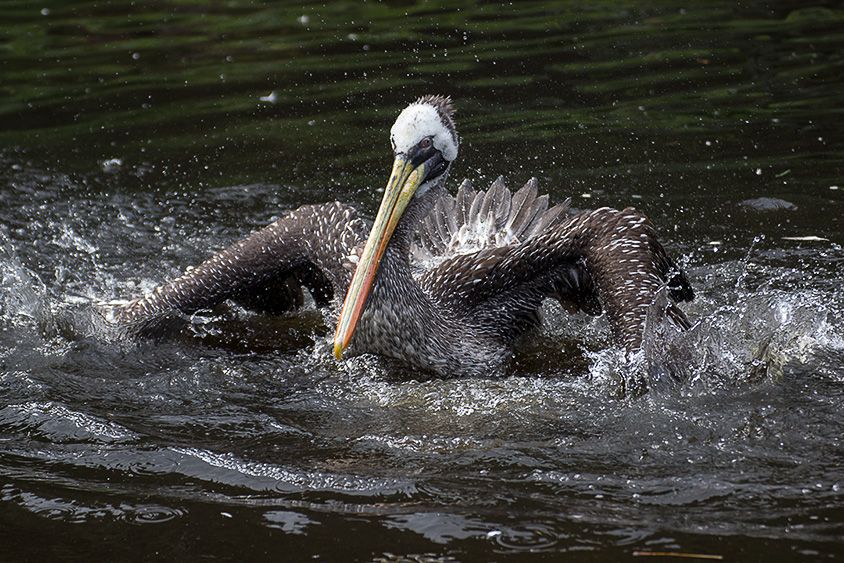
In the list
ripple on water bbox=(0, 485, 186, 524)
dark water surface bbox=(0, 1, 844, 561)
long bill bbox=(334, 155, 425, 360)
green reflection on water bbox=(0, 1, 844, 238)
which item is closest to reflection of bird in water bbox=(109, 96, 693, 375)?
long bill bbox=(334, 155, 425, 360)

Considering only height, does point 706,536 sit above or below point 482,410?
below

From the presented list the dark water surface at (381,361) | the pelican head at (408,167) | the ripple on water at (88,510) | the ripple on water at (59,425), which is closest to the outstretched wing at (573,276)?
the dark water surface at (381,361)

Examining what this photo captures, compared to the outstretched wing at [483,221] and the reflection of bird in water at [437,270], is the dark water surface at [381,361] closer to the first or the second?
the reflection of bird in water at [437,270]

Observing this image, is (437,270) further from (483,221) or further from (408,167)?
(408,167)

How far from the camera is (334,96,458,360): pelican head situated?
4238mm

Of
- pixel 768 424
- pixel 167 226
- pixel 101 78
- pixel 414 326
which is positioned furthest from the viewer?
pixel 101 78

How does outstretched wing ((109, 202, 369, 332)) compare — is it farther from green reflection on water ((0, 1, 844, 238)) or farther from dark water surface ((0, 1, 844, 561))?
green reflection on water ((0, 1, 844, 238))

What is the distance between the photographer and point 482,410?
4.21 meters

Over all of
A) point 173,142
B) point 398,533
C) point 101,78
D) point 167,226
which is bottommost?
point 398,533

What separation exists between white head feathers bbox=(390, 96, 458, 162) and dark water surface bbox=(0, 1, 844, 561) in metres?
1.00

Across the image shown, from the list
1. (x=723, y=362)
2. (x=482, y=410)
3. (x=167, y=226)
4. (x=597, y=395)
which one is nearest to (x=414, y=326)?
(x=482, y=410)

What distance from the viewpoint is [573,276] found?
483 centimetres

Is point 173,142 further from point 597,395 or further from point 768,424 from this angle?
point 768,424

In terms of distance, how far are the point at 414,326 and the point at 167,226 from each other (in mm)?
2710
